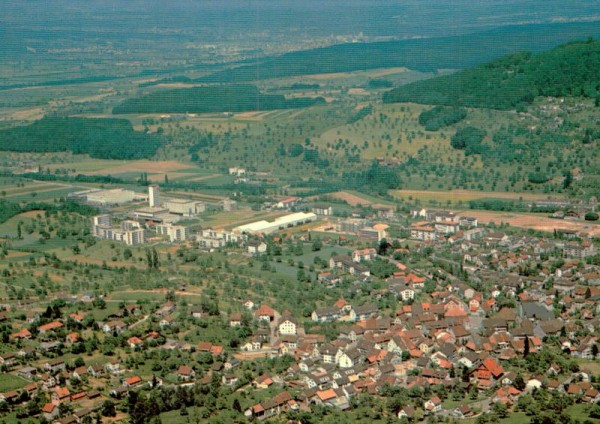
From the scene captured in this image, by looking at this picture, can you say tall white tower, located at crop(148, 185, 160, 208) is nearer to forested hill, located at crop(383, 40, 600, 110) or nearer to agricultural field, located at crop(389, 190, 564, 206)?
agricultural field, located at crop(389, 190, 564, 206)

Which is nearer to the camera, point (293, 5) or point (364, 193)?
point (364, 193)

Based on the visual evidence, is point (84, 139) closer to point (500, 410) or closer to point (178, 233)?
point (178, 233)

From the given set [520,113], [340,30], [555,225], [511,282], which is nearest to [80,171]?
[520,113]

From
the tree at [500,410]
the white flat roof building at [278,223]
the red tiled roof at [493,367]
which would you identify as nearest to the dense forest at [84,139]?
the white flat roof building at [278,223]

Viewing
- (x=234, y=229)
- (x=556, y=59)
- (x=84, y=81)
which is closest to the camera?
(x=234, y=229)

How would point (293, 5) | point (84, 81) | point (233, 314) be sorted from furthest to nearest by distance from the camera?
point (293, 5) → point (84, 81) → point (233, 314)

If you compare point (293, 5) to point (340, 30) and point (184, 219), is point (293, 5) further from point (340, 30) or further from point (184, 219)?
point (184, 219)

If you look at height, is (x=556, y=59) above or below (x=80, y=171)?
above

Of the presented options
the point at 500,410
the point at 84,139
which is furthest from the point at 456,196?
the point at 500,410
